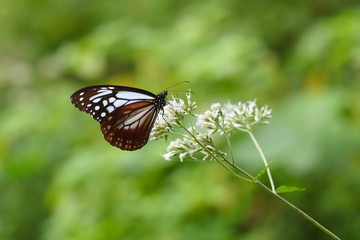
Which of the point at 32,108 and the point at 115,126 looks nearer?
the point at 115,126

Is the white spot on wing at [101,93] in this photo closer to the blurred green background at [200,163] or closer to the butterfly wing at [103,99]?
the butterfly wing at [103,99]

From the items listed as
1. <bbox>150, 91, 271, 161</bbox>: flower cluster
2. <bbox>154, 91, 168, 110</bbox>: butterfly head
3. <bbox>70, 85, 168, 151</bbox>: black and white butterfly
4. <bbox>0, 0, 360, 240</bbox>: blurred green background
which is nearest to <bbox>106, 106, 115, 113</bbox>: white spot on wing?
<bbox>70, 85, 168, 151</bbox>: black and white butterfly

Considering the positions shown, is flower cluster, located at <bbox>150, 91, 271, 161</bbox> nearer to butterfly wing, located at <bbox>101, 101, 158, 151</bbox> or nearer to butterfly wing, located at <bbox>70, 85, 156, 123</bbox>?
butterfly wing, located at <bbox>101, 101, 158, 151</bbox>

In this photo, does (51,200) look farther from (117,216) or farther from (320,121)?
(320,121)

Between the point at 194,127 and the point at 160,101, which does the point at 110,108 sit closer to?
the point at 160,101

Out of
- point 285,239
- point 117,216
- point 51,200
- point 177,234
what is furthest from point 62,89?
point 285,239
